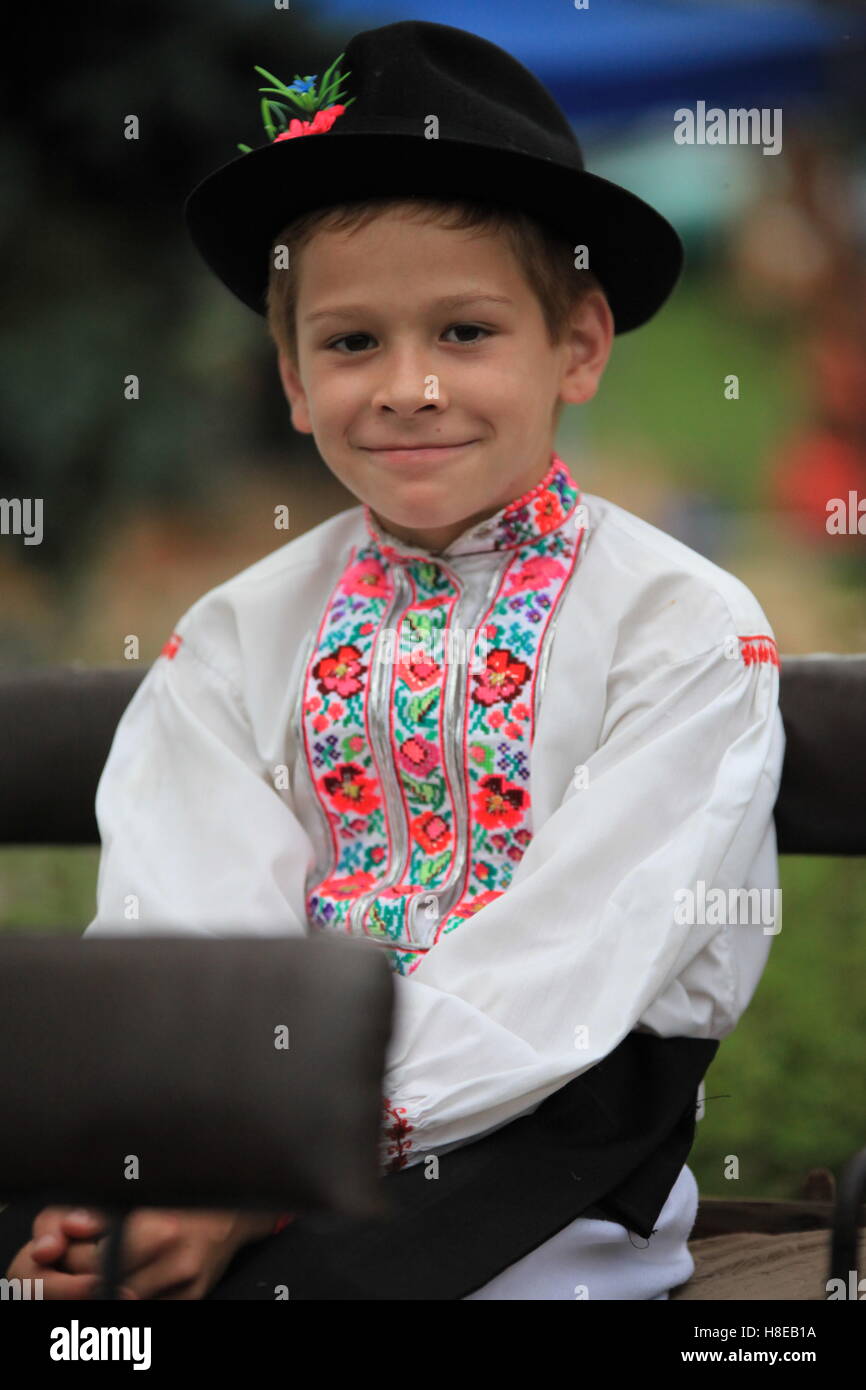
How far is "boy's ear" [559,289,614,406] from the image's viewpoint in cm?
170

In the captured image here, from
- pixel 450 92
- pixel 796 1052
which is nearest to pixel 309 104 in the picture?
pixel 450 92

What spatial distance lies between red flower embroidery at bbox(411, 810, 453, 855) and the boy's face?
0.99 feet

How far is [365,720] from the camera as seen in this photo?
166 cm

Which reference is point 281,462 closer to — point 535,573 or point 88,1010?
point 535,573

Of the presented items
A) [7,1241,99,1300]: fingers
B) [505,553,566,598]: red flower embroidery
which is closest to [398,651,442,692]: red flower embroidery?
[505,553,566,598]: red flower embroidery

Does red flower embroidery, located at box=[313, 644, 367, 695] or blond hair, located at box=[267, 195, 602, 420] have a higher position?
blond hair, located at box=[267, 195, 602, 420]

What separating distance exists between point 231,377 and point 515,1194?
363 cm

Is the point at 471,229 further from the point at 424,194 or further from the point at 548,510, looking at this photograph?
the point at 548,510

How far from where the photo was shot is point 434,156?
1.49 metres

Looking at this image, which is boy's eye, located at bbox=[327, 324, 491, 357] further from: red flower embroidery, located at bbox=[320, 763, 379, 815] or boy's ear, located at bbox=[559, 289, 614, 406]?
red flower embroidery, located at bbox=[320, 763, 379, 815]

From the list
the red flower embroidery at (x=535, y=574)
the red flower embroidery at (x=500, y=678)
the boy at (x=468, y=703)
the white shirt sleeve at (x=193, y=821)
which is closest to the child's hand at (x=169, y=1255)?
the boy at (x=468, y=703)
